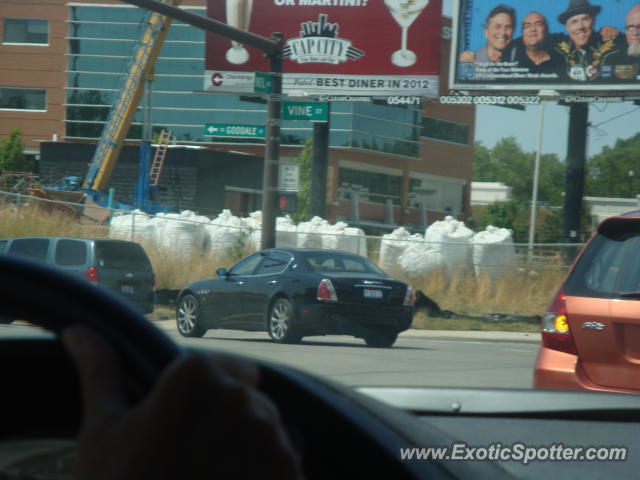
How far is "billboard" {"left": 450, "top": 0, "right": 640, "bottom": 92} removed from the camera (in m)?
28.4

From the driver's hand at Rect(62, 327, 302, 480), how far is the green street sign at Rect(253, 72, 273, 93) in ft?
56.0

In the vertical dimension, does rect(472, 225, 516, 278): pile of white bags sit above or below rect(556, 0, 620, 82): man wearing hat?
below

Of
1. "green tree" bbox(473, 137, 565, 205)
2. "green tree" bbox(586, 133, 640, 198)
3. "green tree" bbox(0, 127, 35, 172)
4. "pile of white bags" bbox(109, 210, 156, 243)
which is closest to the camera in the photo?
"pile of white bags" bbox(109, 210, 156, 243)

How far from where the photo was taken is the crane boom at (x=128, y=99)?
140 ft

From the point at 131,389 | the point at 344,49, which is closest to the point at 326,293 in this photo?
the point at 131,389

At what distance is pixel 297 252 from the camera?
15.3 m

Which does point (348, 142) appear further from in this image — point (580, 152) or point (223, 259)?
point (223, 259)

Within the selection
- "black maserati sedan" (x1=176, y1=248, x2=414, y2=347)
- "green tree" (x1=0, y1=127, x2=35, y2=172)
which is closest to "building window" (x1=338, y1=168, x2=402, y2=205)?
"green tree" (x1=0, y1=127, x2=35, y2=172)

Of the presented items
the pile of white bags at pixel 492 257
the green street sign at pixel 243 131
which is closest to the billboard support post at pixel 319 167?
the pile of white bags at pixel 492 257

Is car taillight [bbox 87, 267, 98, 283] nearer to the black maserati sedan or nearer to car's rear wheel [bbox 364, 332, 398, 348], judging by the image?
the black maserati sedan

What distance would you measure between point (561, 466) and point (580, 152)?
28.2m

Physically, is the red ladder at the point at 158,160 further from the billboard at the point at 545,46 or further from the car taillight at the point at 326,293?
the car taillight at the point at 326,293

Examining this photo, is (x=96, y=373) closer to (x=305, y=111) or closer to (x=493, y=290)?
(x=305, y=111)

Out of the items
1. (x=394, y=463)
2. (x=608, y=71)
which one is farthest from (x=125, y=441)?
(x=608, y=71)
